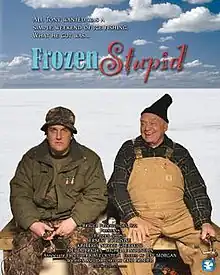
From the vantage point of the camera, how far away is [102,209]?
2482mm

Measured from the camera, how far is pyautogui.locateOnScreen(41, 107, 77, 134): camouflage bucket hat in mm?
2434

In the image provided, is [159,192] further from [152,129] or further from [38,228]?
[38,228]


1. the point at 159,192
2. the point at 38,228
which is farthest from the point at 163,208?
the point at 38,228

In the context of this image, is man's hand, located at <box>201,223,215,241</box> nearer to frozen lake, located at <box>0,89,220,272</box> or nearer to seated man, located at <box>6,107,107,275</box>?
frozen lake, located at <box>0,89,220,272</box>

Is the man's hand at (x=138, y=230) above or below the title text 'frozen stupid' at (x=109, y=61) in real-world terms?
below

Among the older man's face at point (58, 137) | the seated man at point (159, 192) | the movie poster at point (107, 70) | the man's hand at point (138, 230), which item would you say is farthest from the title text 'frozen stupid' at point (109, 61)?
the man's hand at point (138, 230)

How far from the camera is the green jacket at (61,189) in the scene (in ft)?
8.00

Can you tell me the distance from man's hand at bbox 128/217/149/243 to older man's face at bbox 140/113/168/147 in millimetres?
303

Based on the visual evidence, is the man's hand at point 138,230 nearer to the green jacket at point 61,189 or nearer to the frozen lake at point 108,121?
the green jacket at point 61,189

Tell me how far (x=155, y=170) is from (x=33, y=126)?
19.9 inches

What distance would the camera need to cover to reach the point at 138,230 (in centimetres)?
244

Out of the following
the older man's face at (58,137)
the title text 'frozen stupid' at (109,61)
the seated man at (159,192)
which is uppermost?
the title text 'frozen stupid' at (109,61)

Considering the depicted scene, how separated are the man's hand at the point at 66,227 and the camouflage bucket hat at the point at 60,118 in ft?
1.11

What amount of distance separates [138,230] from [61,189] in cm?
32
